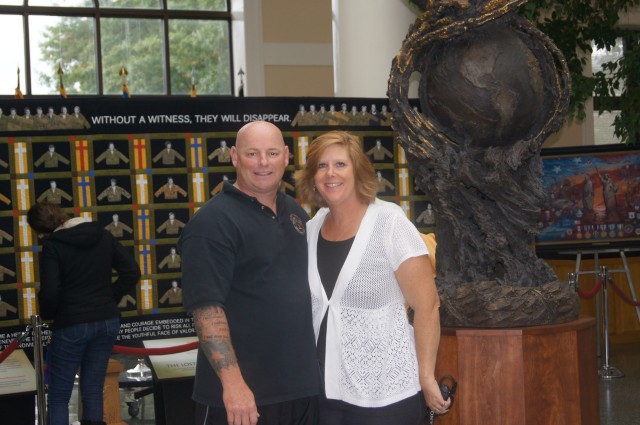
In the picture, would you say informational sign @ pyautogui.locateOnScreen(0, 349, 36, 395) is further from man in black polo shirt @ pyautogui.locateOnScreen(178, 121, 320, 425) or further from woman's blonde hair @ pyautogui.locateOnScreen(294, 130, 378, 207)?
woman's blonde hair @ pyautogui.locateOnScreen(294, 130, 378, 207)

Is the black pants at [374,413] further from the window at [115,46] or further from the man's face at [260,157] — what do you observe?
the window at [115,46]

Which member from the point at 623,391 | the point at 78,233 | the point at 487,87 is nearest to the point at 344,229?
the point at 487,87

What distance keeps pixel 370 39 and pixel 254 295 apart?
710 cm

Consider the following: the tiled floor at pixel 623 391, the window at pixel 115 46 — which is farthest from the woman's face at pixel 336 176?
the window at pixel 115 46

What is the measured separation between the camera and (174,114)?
9102mm

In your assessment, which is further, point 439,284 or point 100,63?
point 100,63

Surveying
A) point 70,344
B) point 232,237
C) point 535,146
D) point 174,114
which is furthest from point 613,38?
point 232,237

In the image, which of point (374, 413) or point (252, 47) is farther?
point (252, 47)

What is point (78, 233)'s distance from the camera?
6.97m

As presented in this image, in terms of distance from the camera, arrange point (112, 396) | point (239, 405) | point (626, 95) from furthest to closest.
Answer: point (626, 95)
point (112, 396)
point (239, 405)

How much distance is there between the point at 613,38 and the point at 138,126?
19.4ft

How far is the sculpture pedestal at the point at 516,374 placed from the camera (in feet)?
17.3

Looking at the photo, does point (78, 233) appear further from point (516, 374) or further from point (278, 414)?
point (278, 414)

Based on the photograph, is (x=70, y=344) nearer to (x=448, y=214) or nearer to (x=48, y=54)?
(x=448, y=214)
